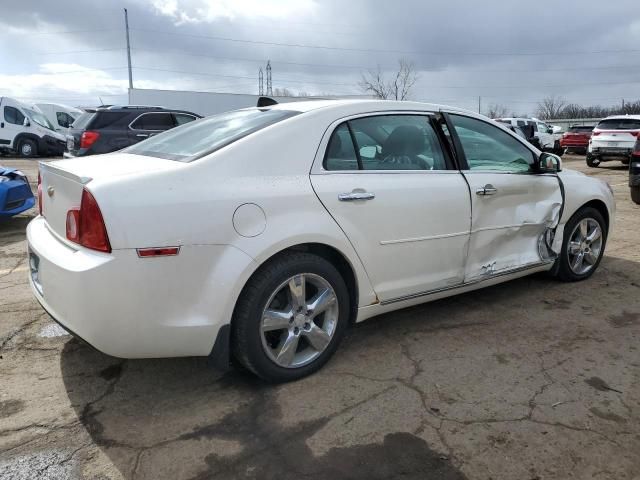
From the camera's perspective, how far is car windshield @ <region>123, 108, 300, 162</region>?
2.97 metres

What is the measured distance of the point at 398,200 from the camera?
3.26 meters

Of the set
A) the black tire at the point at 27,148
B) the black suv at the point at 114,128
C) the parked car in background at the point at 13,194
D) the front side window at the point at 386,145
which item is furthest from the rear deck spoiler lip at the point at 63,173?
the black tire at the point at 27,148

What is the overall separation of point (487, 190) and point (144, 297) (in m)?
2.43

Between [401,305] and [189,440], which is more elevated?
[401,305]

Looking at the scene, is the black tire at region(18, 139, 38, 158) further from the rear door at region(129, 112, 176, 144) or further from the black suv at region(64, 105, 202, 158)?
the rear door at region(129, 112, 176, 144)

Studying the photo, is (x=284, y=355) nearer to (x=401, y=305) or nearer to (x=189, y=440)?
(x=189, y=440)

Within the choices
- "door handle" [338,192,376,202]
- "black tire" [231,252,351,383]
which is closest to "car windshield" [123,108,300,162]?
"door handle" [338,192,376,202]

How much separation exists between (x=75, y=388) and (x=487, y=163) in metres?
3.06

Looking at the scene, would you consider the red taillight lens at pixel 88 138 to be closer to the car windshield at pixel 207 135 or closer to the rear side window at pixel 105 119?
the rear side window at pixel 105 119

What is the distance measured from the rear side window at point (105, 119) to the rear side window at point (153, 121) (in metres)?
0.32

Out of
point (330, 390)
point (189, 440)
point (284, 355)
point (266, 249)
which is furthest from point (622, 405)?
point (189, 440)

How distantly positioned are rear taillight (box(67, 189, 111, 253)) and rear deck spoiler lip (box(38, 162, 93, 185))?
7 centimetres

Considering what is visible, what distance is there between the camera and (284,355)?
9.68 ft

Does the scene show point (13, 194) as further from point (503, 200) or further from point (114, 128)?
point (503, 200)
